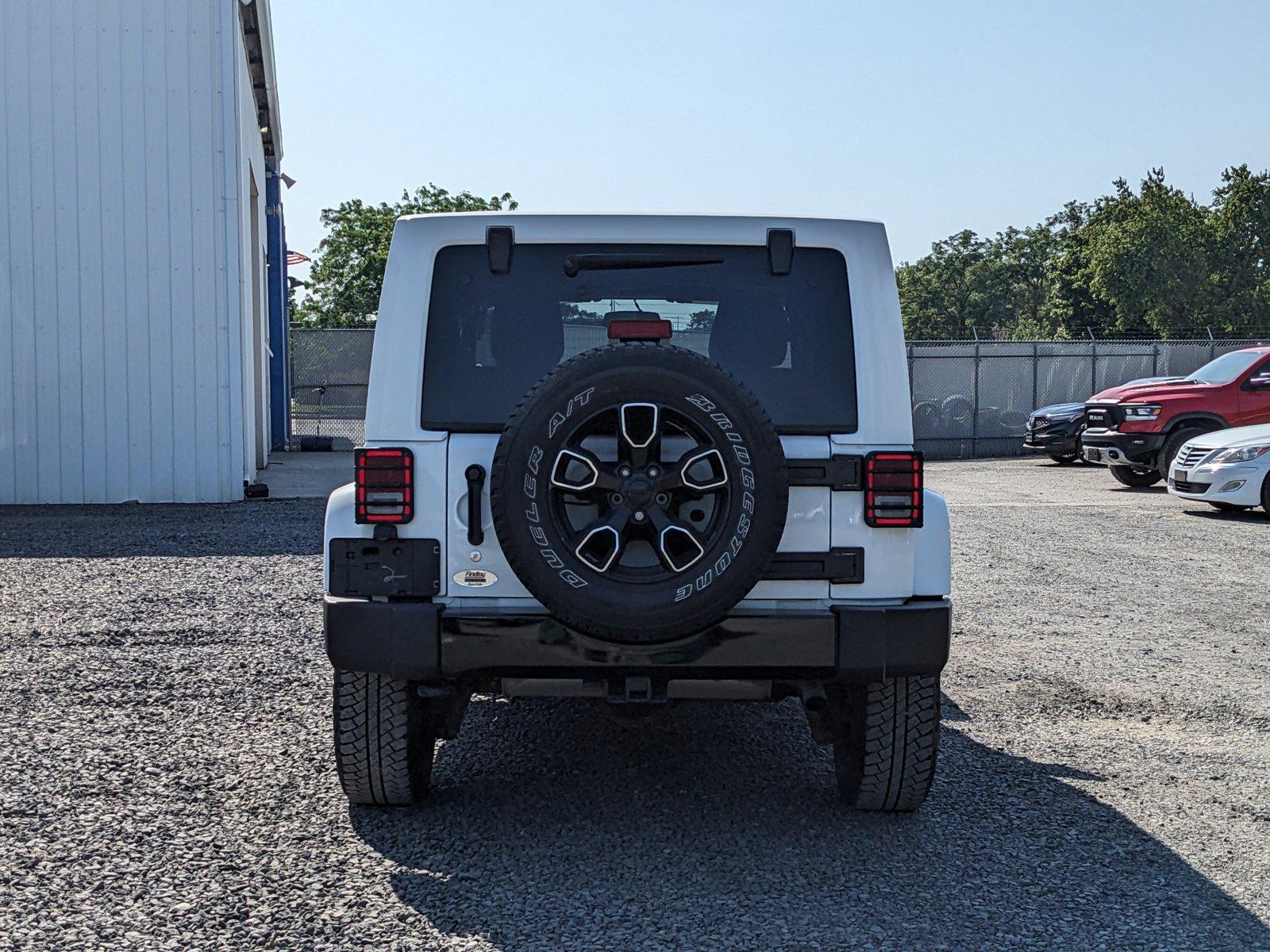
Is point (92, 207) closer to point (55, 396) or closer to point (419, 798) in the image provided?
point (55, 396)

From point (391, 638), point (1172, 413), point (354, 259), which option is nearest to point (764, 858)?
point (391, 638)

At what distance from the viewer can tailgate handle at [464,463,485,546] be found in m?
3.82

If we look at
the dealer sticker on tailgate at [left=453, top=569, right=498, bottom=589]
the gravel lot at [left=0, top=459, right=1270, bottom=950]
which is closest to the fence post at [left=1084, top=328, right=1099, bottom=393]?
the gravel lot at [left=0, top=459, right=1270, bottom=950]

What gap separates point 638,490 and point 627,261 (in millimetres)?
810

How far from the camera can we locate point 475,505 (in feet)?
12.5

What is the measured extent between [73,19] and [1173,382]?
46.7 ft

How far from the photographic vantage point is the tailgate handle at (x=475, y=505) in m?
3.82

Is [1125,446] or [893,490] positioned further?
[1125,446]

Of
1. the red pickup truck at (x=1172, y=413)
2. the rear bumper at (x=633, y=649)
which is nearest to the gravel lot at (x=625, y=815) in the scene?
the rear bumper at (x=633, y=649)

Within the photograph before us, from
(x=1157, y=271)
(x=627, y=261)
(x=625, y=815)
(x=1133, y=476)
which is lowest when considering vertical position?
(x=625, y=815)

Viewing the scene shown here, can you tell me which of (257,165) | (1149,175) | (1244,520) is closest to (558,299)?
(1244,520)

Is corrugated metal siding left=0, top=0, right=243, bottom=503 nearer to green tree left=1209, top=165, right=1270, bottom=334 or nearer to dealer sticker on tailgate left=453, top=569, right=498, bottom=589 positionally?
dealer sticker on tailgate left=453, top=569, right=498, bottom=589

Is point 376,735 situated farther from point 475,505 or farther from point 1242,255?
point 1242,255

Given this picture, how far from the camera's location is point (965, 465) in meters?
22.8
